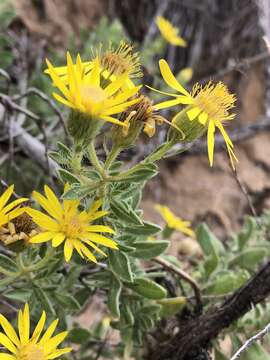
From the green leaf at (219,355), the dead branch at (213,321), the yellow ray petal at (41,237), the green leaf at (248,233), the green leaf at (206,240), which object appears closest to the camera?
the yellow ray petal at (41,237)

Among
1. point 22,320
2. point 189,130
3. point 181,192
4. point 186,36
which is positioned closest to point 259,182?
point 181,192

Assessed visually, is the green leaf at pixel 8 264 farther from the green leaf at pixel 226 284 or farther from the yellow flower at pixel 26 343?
the green leaf at pixel 226 284

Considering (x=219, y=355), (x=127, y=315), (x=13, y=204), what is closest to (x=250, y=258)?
(x=219, y=355)

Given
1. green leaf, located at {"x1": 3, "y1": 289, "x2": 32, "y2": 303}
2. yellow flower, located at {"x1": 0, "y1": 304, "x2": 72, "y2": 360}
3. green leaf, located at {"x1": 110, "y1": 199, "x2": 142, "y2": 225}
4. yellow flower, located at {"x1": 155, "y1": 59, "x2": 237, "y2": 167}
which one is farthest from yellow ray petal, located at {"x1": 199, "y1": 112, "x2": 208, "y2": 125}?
green leaf, located at {"x1": 3, "y1": 289, "x2": 32, "y2": 303}

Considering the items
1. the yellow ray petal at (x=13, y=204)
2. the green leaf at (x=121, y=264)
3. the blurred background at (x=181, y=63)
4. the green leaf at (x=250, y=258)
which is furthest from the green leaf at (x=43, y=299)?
the blurred background at (x=181, y=63)

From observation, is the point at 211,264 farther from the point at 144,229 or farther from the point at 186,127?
the point at 186,127

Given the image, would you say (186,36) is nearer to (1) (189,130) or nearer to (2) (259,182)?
(2) (259,182)

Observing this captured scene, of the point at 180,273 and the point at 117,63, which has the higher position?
the point at 117,63

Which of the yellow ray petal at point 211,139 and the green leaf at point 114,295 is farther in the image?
the green leaf at point 114,295
